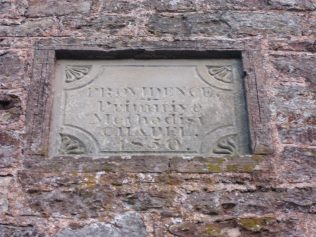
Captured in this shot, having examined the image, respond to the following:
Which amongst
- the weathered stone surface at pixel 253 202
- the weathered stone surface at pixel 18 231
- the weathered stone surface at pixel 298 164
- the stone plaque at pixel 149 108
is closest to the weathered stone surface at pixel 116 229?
the weathered stone surface at pixel 18 231

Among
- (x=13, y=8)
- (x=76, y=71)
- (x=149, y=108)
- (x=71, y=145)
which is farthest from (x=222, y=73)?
(x=13, y=8)

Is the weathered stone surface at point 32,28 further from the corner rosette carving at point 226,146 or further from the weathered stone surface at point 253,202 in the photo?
the weathered stone surface at point 253,202

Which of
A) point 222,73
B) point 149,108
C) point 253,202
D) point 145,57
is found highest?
point 145,57

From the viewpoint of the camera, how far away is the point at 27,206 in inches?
108

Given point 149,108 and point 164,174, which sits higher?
point 149,108

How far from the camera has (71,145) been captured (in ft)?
9.81

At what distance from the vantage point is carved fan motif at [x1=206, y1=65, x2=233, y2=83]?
128 inches

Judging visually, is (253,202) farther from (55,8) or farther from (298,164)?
(55,8)

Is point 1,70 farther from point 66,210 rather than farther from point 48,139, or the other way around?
point 66,210

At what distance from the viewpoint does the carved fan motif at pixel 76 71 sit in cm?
324

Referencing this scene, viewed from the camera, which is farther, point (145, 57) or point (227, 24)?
point (227, 24)

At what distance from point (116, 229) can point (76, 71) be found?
38.6 inches

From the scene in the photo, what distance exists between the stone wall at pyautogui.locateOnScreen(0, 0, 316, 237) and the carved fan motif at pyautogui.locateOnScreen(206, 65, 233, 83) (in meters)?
0.18

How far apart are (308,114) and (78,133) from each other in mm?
1171
